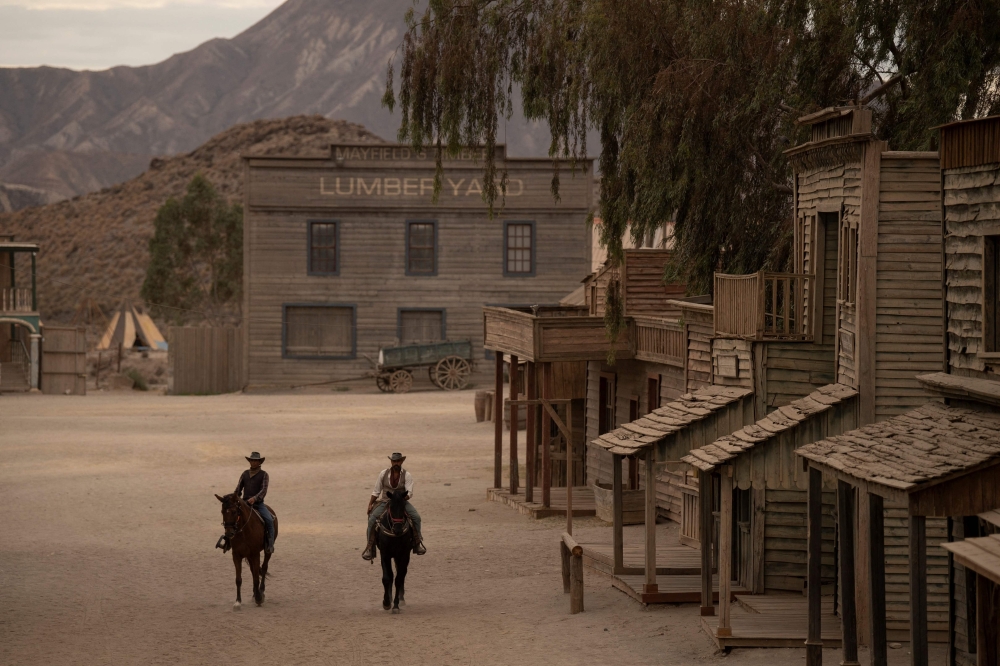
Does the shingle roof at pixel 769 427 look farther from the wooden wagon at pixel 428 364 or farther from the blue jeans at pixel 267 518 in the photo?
the wooden wagon at pixel 428 364

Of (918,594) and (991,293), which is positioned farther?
(991,293)

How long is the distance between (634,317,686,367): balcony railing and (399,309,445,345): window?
25474 millimetres

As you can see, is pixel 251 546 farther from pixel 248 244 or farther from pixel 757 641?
pixel 248 244

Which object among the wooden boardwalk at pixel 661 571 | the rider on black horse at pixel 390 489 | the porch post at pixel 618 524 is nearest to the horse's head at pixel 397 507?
the rider on black horse at pixel 390 489

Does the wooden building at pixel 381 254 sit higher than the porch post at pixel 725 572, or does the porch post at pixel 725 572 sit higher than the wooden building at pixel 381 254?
the wooden building at pixel 381 254

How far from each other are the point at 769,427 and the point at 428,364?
109 ft

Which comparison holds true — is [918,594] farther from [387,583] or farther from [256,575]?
[256,575]

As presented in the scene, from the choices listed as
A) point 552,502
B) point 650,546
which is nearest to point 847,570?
point 650,546

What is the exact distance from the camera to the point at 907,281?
14.6 meters

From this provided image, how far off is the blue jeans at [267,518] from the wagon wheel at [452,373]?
98.7 ft

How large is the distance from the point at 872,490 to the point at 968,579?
1.62 m

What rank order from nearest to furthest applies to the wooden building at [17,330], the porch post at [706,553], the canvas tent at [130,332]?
the porch post at [706,553]
the wooden building at [17,330]
the canvas tent at [130,332]

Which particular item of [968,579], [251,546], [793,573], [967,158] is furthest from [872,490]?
[251,546]

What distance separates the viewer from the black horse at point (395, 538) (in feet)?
52.8
